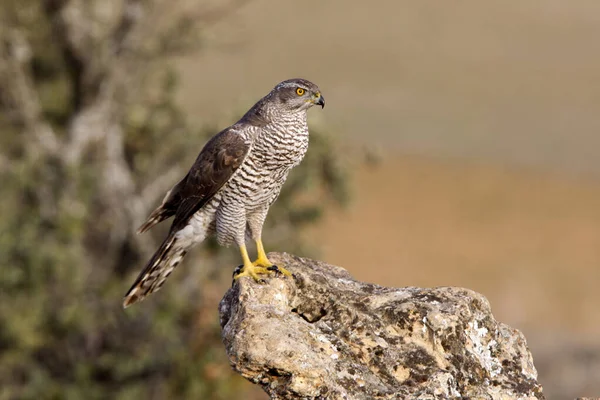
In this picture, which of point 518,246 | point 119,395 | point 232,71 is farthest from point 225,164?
Result: point 232,71

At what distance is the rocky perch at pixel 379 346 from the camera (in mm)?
3836

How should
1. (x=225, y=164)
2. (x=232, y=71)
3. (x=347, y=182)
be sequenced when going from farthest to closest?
(x=232, y=71), (x=347, y=182), (x=225, y=164)

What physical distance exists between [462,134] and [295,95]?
116 ft

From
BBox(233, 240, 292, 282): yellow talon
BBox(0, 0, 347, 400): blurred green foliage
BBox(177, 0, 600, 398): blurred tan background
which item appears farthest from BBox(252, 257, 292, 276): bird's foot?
BBox(177, 0, 600, 398): blurred tan background

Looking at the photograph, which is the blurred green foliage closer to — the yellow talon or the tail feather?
the tail feather

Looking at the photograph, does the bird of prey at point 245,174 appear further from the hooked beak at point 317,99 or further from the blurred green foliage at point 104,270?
the blurred green foliage at point 104,270

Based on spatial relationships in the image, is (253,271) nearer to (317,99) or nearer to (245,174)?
(245,174)

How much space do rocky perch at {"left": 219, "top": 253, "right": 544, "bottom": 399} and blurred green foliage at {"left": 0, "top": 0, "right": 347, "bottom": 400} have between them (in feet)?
21.7

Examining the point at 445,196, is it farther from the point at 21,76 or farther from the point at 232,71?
the point at 232,71

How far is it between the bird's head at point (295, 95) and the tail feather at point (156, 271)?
1.31 m

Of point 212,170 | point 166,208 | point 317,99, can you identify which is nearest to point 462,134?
point 166,208

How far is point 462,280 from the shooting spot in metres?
20.6

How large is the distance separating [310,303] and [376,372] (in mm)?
707

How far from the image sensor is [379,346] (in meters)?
4.13
